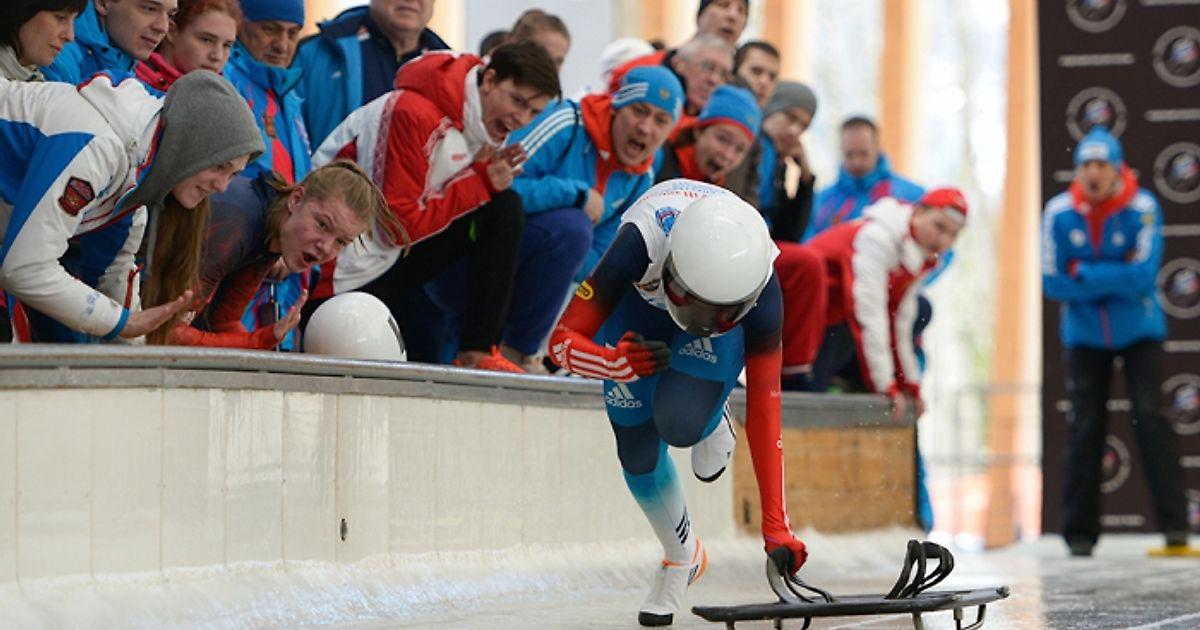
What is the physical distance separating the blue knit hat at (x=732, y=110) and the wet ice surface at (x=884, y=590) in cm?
188

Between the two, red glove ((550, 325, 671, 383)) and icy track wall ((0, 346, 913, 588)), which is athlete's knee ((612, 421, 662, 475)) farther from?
icy track wall ((0, 346, 913, 588))

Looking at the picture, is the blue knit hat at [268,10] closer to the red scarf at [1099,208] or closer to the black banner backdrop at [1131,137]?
the red scarf at [1099,208]

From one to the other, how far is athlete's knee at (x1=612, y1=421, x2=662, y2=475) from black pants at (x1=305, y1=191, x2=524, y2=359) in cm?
129

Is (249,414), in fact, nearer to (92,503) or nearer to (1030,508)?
(92,503)

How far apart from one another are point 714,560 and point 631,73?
2.11m

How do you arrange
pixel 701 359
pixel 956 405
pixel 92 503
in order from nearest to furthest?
1. pixel 92 503
2. pixel 701 359
3. pixel 956 405

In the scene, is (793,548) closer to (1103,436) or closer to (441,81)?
(441,81)

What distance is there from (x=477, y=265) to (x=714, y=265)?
7.31ft

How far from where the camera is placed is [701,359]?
552 cm

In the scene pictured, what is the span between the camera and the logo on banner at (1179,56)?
12.5m

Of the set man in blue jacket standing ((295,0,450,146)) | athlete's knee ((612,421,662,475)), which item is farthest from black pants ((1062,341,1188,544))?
athlete's knee ((612,421,662,475))

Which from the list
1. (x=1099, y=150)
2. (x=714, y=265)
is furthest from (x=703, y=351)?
(x=1099, y=150)

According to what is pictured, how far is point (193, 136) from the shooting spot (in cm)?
514

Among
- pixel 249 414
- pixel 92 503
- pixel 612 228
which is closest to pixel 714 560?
pixel 612 228
